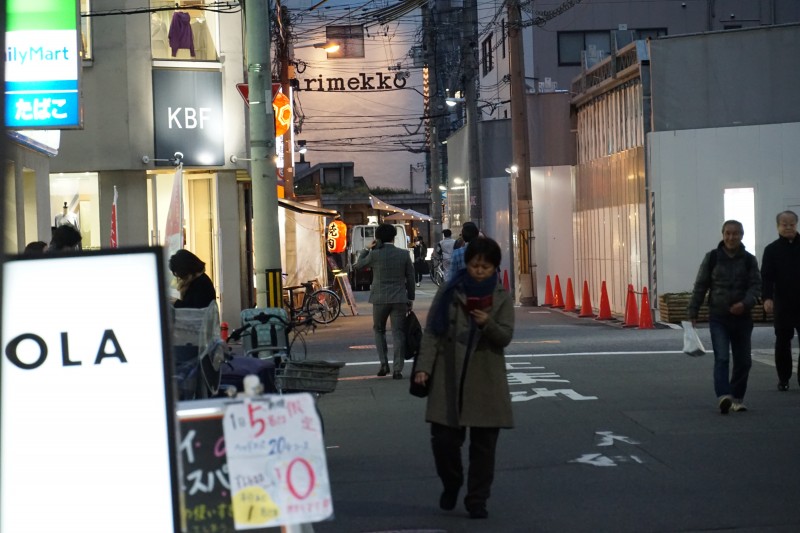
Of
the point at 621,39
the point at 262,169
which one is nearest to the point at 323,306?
the point at 621,39

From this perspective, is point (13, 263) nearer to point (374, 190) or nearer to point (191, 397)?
point (191, 397)

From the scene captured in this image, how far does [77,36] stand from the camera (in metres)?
13.0

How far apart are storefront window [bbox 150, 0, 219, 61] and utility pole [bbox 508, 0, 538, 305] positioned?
915 centimetres

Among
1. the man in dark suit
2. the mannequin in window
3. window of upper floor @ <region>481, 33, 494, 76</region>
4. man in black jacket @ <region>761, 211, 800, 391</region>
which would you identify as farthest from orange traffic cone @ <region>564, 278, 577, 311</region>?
window of upper floor @ <region>481, 33, 494, 76</region>

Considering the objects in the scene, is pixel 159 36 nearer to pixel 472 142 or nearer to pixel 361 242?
pixel 472 142

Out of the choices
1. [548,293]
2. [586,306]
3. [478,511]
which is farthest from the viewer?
[548,293]

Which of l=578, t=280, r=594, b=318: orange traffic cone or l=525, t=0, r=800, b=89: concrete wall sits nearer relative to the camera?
l=578, t=280, r=594, b=318: orange traffic cone

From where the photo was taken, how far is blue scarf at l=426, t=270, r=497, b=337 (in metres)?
7.69

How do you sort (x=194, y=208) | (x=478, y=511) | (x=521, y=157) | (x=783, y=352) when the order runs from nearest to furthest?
(x=478, y=511) → (x=783, y=352) → (x=194, y=208) → (x=521, y=157)

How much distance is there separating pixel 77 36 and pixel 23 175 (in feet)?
9.79

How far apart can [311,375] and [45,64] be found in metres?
5.75

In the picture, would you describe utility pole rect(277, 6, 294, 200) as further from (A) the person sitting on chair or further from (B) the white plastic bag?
(A) the person sitting on chair

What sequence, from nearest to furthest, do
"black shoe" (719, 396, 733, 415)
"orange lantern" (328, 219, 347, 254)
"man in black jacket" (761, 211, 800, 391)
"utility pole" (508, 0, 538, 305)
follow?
"black shoe" (719, 396, 733, 415) → "man in black jacket" (761, 211, 800, 391) → "utility pole" (508, 0, 538, 305) → "orange lantern" (328, 219, 347, 254)

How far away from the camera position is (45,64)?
12891 millimetres
